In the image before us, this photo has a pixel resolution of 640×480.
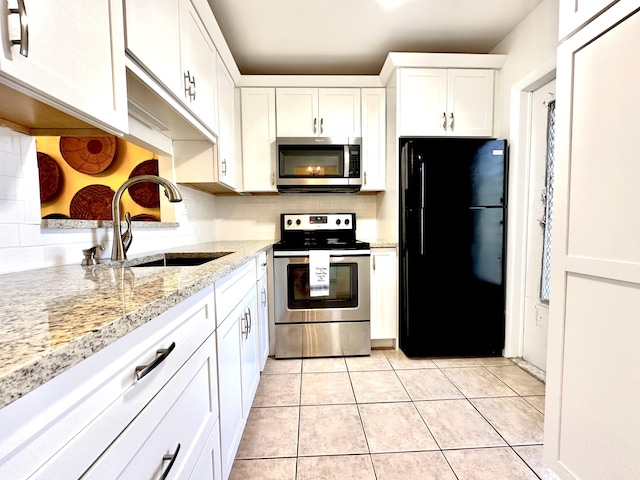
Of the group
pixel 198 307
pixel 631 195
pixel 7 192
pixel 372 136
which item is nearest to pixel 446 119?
pixel 372 136

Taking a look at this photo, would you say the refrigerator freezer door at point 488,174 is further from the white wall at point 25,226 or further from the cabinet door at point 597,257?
the white wall at point 25,226

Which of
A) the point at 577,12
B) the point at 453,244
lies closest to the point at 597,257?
the point at 577,12

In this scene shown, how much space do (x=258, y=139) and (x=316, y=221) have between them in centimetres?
88

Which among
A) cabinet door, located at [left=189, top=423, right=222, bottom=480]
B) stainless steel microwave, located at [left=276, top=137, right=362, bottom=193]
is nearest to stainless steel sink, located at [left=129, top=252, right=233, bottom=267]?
cabinet door, located at [left=189, top=423, right=222, bottom=480]

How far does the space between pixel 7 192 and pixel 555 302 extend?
2.02 meters

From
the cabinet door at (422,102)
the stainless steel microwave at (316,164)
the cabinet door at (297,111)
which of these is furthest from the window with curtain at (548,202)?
the cabinet door at (297,111)

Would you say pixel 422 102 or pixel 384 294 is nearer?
pixel 422 102

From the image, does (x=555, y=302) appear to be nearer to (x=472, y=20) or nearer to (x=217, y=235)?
(x=472, y=20)

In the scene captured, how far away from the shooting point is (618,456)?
94 cm

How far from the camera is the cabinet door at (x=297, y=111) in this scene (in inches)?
98.4

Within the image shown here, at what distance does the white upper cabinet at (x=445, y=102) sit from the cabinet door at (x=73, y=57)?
6.25ft

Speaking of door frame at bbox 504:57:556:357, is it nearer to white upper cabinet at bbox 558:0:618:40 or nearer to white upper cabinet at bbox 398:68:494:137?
white upper cabinet at bbox 398:68:494:137

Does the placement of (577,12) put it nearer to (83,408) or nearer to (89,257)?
(83,408)

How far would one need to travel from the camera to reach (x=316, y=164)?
2473 mm
